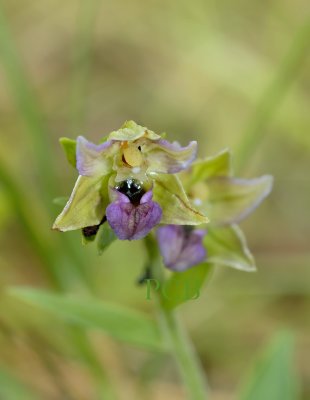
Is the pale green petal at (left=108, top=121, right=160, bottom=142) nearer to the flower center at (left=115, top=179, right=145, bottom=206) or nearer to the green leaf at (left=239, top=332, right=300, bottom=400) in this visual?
the flower center at (left=115, top=179, right=145, bottom=206)

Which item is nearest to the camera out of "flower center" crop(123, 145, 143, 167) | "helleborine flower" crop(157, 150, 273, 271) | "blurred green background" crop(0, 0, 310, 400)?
"flower center" crop(123, 145, 143, 167)

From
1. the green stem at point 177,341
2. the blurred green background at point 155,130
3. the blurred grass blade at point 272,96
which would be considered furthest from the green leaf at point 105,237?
the blurred grass blade at point 272,96

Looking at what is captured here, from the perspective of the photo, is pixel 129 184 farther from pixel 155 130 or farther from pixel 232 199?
pixel 155 130

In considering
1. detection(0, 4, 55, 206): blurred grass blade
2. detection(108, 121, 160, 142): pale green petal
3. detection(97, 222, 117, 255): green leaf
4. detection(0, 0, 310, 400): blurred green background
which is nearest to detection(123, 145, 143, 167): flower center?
detection(108, 121, 160, 142): pale green petal

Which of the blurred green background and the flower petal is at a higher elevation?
the flower petal

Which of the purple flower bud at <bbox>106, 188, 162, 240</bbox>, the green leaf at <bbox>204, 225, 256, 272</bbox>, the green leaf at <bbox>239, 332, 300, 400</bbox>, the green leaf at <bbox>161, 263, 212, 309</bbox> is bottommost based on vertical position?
the green leaf at <bbox>239, 332, 300, 400</bbox>

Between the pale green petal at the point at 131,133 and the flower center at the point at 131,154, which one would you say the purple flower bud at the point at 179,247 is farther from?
the pale green petal at the point at 131,133

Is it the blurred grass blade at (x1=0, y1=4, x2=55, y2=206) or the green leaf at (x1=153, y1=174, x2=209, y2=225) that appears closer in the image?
the green leaf at (x1=153, y1=174, x2=209, y2=225)
